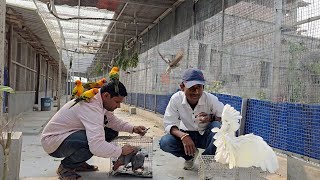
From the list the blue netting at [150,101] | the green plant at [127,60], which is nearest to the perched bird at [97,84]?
the blue netting at [150,101]

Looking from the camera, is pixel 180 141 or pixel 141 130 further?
pixel 180 141

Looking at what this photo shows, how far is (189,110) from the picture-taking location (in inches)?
140

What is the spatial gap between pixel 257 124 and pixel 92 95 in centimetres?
208

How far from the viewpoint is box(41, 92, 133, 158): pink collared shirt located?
283cm

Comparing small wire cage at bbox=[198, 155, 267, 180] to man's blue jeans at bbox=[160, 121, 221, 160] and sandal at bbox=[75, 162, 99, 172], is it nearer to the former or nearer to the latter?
man's blue jeans at bbox=[160, 121, 221, 160]

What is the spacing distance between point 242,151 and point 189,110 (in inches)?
Answer: 60.8

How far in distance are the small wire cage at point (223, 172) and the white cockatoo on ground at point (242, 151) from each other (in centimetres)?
20

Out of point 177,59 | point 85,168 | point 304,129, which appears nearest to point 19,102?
point 177,59

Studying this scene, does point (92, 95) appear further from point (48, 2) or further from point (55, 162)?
point (48, 2)

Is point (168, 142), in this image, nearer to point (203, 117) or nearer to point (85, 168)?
point (203, 117)

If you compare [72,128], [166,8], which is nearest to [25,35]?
[166,8]

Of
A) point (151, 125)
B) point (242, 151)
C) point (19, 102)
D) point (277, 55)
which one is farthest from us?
point (19, 102)

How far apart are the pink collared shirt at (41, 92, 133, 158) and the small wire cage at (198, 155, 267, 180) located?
0.85 meters

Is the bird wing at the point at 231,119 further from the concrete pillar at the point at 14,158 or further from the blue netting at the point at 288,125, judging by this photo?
the concrete pillar at the point at 14,158
